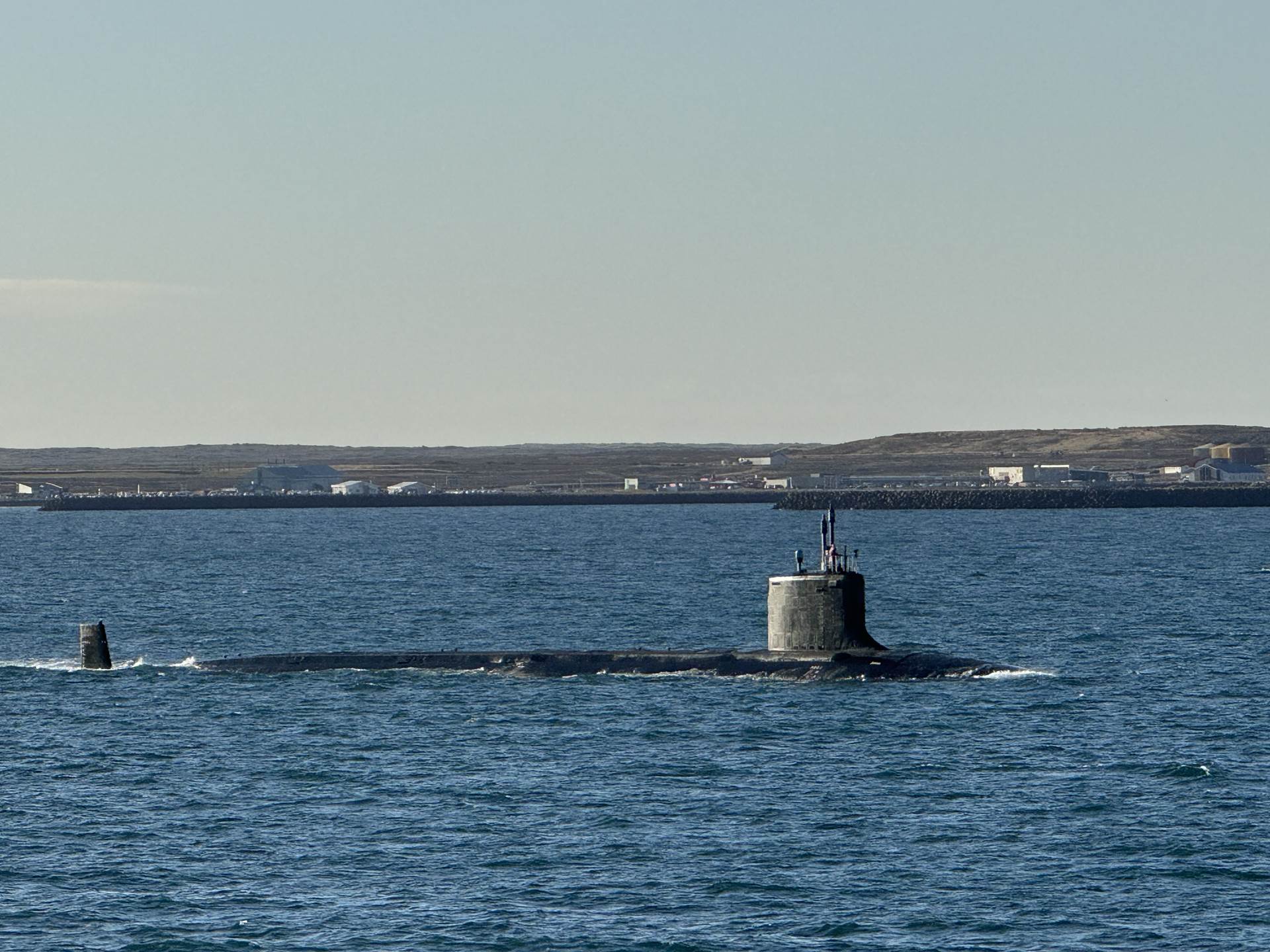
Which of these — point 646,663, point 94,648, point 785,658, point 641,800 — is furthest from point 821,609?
point 94,648

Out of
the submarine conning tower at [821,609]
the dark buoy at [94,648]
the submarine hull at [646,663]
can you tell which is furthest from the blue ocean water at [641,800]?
the submarine conning tower at [821,609]

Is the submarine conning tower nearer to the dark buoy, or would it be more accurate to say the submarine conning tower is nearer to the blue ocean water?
the blue ocean water

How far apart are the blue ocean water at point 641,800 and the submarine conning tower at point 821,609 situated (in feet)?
5.22

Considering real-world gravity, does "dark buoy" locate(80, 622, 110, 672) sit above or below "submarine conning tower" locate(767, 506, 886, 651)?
below

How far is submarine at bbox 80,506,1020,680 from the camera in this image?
2281 inches

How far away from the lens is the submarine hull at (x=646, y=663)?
58812 mm

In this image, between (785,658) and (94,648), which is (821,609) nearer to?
(785,658)

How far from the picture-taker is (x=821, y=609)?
58.1 metres

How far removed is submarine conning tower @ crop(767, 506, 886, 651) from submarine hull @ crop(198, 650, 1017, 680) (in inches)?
15.9

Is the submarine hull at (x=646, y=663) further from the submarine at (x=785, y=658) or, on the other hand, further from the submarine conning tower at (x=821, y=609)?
the submarine conning tower at (x=821, y=609)

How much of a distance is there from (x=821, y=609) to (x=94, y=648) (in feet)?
91.4

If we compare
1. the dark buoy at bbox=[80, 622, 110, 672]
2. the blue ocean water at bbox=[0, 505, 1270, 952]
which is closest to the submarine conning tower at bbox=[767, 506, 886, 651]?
the blue ocean water at bbox=[0, 505, 1270, 952]

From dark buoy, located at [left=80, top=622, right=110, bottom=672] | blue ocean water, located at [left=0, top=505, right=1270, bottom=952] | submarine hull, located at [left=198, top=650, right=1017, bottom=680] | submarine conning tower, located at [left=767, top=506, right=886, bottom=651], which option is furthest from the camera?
dark buoy, located at [left=80, top=622, right=110, bottom=672]

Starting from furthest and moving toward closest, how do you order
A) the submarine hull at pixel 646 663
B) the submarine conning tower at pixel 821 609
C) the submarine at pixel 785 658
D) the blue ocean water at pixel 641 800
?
the submarine hull at pixel 646 663
the submarine at pixel 785 658
the submarine conning tower at pixel 821 609
the blue ocean water at pixel 641 800
